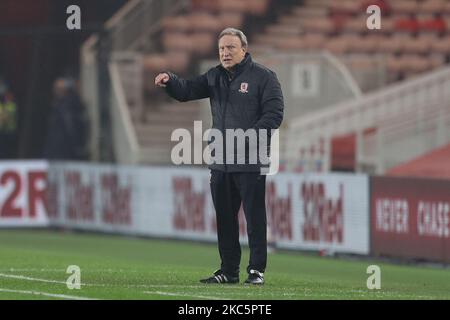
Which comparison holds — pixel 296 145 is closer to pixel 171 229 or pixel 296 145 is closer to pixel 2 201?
pixel 171 229

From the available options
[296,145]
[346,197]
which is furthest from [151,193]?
[346,197]

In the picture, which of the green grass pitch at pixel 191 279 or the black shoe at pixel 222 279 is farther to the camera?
the black shoe at pixel 222 279

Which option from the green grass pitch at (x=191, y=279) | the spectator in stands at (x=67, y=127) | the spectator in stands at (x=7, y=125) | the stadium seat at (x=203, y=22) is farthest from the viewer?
the stadium seat at (x=203, y=22)

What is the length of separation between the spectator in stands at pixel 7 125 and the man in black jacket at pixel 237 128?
18148mm

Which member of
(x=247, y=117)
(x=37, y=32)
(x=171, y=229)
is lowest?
(x=171, y=229)

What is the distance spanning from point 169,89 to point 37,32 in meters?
18.4

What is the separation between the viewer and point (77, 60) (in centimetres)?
3119

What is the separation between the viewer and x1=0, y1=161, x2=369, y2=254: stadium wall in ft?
68.3

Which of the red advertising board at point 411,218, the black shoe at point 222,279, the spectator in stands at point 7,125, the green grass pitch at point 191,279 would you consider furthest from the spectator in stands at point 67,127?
the black shoe at point 222,279

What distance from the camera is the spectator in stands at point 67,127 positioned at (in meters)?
28.6

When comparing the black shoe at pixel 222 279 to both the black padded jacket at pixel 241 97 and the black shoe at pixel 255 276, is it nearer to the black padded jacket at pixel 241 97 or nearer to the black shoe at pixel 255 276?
the black shoe at pixel 255 276

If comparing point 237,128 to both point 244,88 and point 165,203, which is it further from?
point 165,203

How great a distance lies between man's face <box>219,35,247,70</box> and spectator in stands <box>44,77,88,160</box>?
54.0 ft

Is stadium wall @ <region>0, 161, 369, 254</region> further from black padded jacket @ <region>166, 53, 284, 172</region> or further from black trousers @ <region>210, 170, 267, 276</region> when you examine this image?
black padded jacket @ <region>166, 53, 284, 172</region>
